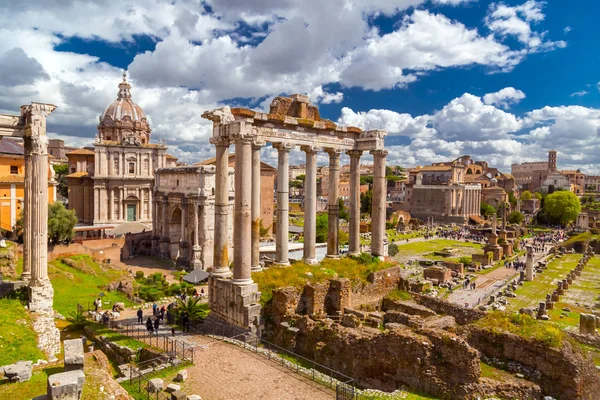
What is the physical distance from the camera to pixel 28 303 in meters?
16.0

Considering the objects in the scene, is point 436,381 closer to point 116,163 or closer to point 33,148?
point 33,148

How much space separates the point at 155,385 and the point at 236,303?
489 centimetres

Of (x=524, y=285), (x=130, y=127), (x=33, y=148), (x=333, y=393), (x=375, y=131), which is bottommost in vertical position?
(x=524, y=285)

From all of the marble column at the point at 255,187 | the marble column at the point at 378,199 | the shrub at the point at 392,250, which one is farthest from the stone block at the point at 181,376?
the shrub at the point at 392,250

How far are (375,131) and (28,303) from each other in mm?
16260

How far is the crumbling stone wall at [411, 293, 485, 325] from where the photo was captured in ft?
51.8

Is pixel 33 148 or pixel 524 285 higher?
pixel 33 148

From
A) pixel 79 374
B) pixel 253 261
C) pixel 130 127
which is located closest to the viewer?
pixel 79 374

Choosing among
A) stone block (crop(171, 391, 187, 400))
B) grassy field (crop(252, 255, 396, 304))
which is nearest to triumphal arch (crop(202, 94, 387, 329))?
grassy field (crop(252, 255, 396, 304))

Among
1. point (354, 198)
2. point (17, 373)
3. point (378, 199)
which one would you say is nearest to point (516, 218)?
point (378, 199)

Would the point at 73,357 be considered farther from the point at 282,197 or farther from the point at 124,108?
the point at 124,108

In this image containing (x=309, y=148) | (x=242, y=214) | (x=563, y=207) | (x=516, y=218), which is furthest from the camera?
(x=516, y=218)

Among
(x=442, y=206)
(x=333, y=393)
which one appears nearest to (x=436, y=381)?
(x=333, y=393)

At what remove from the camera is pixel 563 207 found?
82688 mm
